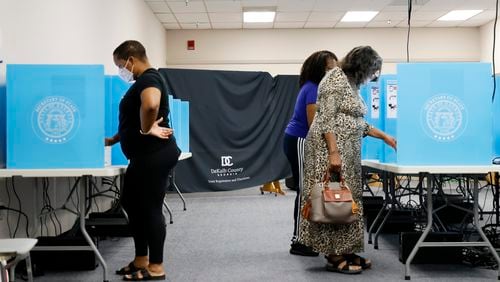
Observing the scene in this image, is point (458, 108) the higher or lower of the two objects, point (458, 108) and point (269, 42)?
the lower

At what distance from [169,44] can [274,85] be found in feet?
10.4

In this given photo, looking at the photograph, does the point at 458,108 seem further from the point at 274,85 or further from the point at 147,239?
the point at 274,85

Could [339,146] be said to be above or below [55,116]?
below

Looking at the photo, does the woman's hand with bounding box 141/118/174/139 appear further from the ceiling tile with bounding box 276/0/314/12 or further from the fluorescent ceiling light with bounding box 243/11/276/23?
the fluorescent ceiling light with bounding box 243/11/276/23

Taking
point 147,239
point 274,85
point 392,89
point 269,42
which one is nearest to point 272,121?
point 274,85

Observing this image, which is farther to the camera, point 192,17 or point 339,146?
point 192,17

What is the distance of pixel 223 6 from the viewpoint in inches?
301

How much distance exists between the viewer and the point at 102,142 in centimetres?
250

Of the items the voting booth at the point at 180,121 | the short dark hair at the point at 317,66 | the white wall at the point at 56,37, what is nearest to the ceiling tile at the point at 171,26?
the white wall at the point at 56,37

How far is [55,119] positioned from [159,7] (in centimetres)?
546

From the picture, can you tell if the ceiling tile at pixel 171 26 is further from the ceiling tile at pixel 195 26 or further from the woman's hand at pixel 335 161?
the woman's hand at pixel 335 161

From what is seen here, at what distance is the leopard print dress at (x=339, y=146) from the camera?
255cm

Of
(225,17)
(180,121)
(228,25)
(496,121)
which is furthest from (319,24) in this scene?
(496,121)

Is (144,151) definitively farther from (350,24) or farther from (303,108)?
(350,24)
